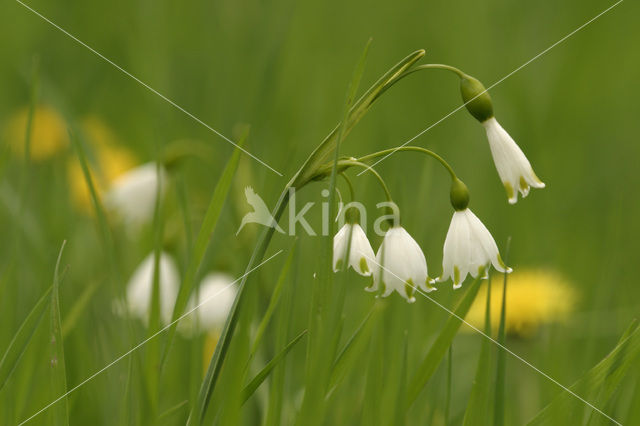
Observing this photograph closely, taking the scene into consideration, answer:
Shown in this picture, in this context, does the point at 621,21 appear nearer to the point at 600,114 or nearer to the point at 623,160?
the point at 600,114

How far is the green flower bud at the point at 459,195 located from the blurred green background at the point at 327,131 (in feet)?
0.79

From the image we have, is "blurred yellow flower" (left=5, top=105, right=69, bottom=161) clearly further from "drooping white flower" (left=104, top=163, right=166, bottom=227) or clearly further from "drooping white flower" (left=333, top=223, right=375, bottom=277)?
"drooping white flower" (left=333, top=223, right=375, bottom=277)

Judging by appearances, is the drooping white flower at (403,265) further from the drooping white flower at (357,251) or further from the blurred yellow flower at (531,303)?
the blurred yellow flower at (531,303)

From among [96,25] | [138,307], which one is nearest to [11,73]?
[96,25]

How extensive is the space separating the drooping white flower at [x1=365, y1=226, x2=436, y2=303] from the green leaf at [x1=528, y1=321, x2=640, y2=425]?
196 mm

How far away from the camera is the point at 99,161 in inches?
86.2

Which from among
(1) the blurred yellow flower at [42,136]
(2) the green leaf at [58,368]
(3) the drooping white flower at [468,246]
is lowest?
(2) the green leaf at [58,368]

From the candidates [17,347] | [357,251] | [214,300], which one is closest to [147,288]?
[214,300]

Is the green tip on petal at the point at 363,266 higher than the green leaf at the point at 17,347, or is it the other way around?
the green tip on petal at the point at 363,266

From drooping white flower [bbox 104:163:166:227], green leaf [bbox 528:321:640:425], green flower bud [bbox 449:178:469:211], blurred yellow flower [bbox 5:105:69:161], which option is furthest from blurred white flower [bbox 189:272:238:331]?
blurred yellow flower [bbox 5:105:69:161]

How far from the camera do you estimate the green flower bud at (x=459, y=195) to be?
0.96m

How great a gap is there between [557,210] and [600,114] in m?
0.89

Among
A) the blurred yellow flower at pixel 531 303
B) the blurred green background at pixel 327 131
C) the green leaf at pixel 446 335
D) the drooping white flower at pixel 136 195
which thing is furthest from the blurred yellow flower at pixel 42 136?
the green leaf at pixel 446 335

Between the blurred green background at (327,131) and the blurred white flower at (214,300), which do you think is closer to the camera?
the blurred green background at (327,131)
